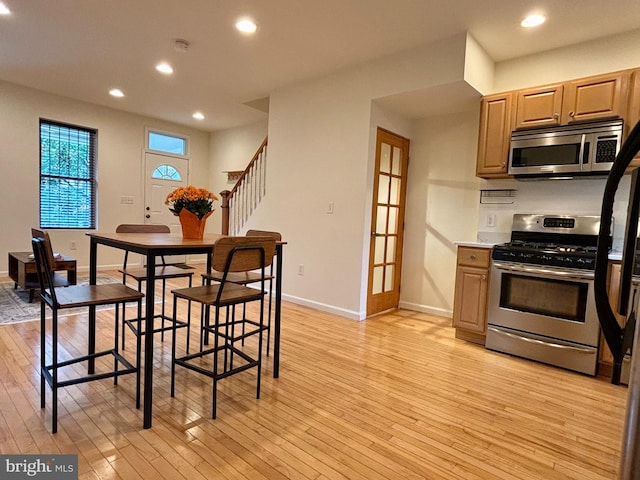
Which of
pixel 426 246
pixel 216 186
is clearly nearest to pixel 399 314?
pixel 426 246

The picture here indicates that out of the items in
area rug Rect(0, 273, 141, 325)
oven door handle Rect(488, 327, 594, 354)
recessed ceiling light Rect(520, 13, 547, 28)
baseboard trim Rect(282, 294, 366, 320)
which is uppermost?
recessed ceiling light Rect(520, 13, 547, 28)

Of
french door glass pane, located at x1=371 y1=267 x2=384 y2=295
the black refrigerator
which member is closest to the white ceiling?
french door glass pane, located at x1=371 y1=267 x2=384 y2=295

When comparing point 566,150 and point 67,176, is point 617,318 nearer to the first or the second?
point 566,150

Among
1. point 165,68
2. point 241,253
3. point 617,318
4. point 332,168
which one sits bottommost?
point 617,318

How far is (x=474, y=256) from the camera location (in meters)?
3.29

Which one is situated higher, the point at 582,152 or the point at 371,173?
the point at 582,152

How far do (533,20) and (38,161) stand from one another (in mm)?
6421

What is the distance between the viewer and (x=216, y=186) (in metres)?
7.36

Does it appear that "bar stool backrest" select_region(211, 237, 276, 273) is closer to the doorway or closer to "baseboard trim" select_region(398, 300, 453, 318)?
the doorway

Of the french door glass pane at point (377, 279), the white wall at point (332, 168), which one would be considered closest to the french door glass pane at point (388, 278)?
the french door glass pane at point (377, 279)

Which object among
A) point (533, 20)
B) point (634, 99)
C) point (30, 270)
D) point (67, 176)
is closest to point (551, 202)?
point (634, 99)

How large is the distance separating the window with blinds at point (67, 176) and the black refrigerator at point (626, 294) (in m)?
6.76

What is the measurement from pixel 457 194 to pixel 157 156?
5.32 metres

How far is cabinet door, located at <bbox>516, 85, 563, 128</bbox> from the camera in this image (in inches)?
121
